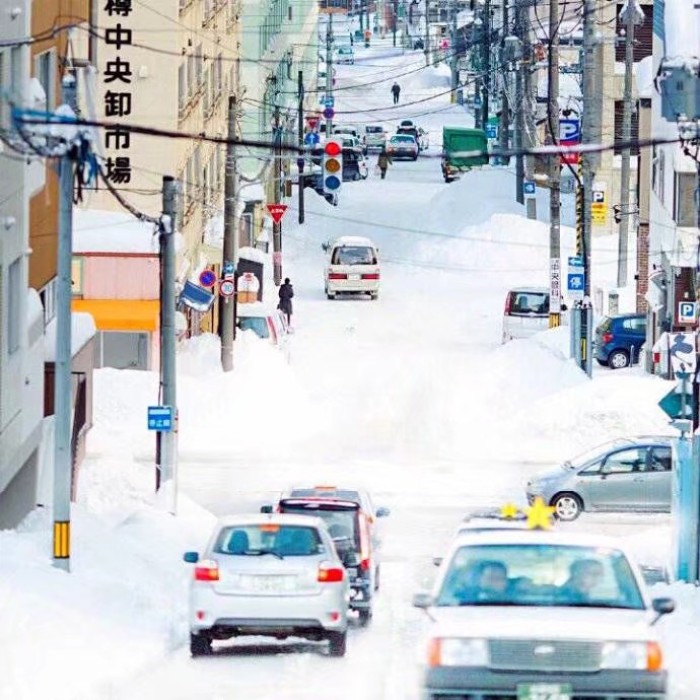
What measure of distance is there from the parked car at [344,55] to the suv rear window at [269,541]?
156096mm

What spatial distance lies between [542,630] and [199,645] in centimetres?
704

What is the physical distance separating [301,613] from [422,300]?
48.3 meters

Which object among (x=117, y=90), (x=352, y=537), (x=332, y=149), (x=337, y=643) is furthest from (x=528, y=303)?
(x=337, y=643)

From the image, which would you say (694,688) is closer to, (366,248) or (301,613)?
(301,613)

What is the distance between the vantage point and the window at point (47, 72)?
106ft

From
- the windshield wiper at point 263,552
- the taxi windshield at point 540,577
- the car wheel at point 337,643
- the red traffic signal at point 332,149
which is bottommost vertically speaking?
the car wheel at point 337,643

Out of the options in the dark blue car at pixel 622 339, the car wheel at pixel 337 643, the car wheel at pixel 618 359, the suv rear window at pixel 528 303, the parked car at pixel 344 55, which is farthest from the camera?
the parked car at pixel 344 55

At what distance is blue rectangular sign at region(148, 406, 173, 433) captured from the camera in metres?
34.7

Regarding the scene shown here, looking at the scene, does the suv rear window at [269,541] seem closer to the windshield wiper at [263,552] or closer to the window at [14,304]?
the windshield wiper at [263,552]

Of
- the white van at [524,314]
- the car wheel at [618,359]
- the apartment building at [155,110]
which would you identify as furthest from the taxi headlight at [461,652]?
the white van at [524,314]

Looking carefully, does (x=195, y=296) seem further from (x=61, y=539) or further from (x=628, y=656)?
(x=628, y=656)

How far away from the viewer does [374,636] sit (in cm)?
2381

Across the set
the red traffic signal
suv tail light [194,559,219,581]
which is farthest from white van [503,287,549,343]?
suv tail light [194,559,219,581]

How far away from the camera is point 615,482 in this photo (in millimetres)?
36125
